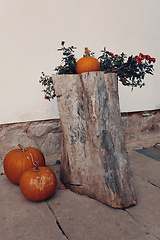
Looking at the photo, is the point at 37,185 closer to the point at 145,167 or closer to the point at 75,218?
the point at 75,218

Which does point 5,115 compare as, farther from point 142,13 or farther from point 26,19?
point 142,13

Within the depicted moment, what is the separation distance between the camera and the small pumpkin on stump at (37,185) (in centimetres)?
198

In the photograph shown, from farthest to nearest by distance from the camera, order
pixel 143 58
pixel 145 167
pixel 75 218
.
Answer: pixel 145 167 < pixel 143 58 < pixel 75 218

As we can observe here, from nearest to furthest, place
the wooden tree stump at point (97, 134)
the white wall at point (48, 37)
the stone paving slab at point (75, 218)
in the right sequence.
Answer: the stone paving slab at point (75, 218)
the wooden tree stump at point (97, 134)
the white wall at point (48, 37)

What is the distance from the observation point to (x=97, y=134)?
1922 millimetres

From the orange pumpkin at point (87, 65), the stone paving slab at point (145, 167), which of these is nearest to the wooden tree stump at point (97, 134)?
the orange pumpkin at point (87, 65)

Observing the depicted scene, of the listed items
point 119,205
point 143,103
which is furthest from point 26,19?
point 119,205

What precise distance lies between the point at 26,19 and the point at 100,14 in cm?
107

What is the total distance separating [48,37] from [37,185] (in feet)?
6.29

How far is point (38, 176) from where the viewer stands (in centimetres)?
201

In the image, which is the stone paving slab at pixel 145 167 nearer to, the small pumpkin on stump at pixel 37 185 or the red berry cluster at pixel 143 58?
the small pumpkin on stump at pixel 37 185

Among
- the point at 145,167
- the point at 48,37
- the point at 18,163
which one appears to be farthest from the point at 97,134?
the point at 48,37

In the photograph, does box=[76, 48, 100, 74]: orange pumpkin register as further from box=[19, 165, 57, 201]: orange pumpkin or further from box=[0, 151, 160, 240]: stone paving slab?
box=[0, 151, 160, 240]: stone paving slab

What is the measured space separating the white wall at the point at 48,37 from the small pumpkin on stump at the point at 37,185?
39.8 inches
